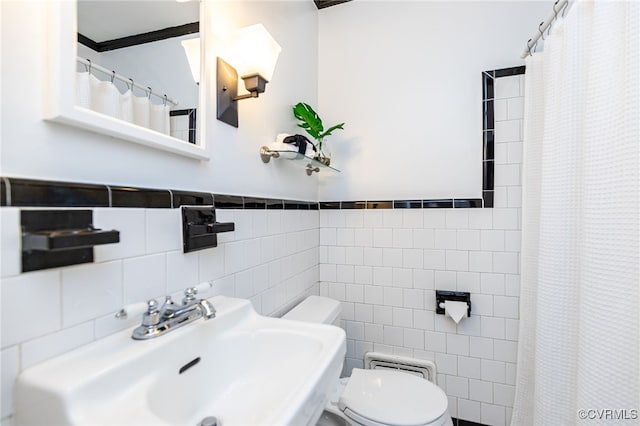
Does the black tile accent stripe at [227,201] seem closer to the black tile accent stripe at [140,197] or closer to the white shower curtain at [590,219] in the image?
the black tile accent stripe at [140,197]

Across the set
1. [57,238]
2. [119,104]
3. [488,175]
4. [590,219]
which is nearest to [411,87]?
[488,175]

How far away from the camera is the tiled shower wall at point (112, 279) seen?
0.55 m

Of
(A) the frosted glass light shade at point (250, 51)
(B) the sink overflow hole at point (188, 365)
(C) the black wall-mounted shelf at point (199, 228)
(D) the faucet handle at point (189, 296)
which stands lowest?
(B) the sink overflow hole at point (188, 365)

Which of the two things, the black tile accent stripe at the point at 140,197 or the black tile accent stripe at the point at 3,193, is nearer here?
the black tile accent stripe at the point at 3,193

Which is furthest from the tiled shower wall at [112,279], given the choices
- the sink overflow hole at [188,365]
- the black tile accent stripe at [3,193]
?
the sink overflow hole at [188,365]

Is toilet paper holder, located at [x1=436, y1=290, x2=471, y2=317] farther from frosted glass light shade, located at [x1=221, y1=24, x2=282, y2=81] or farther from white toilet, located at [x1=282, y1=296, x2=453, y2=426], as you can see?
frosted glass light shade, located at [x1=221, y1=24, x2=282, y2=81]

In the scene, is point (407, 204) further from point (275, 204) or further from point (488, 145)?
point (275, 204)

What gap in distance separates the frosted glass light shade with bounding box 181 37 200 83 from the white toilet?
1.08 metres

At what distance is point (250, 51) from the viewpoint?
3.72 feet

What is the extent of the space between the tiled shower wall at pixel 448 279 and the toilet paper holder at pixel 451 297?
33 millimetres

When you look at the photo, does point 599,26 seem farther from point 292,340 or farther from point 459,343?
point 459,343

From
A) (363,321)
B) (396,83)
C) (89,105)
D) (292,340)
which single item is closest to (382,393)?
(363,321)

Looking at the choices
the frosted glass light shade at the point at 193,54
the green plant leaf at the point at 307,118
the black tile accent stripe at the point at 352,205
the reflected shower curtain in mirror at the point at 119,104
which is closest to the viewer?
the reflected shower curtain in mirror at the point at 119,104

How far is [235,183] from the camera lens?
1210 millimetres
